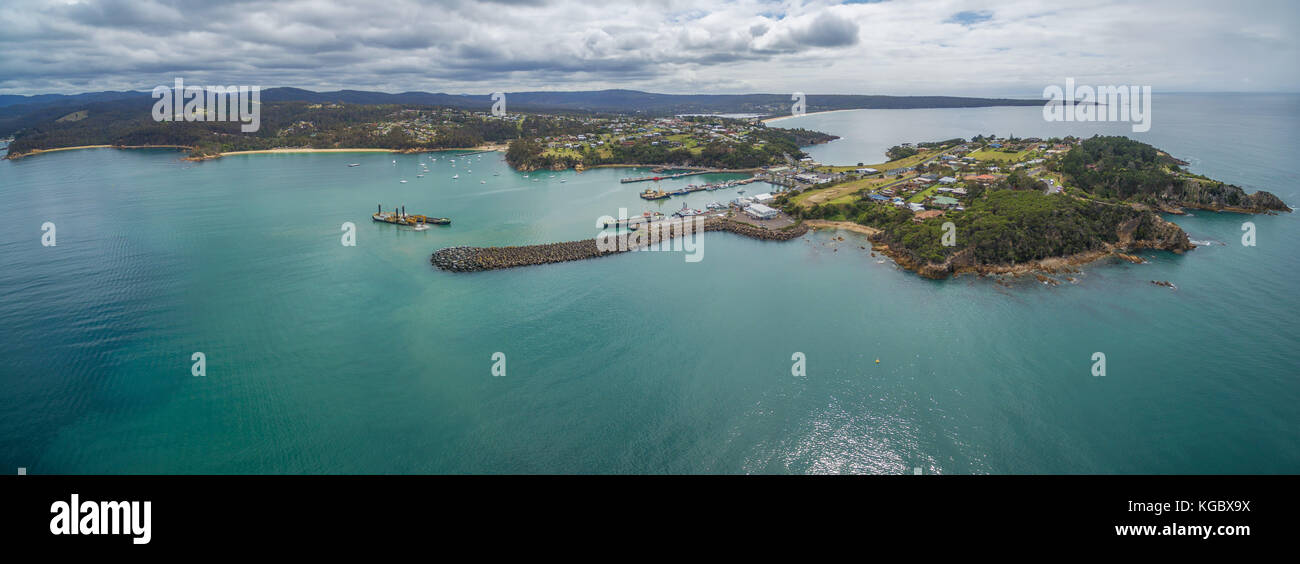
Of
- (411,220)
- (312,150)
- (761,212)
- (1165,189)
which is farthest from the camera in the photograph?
(312,150)

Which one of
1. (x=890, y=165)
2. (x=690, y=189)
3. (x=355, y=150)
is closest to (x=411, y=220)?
(x=690, y=189)

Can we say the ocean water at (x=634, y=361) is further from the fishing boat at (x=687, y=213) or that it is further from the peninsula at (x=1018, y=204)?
the fishing boat at (x=687, y=213)

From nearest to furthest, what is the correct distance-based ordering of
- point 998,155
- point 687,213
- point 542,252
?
point 542,252, point 687,213, point 998,155

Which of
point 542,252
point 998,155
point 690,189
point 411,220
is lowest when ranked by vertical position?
point 542,252

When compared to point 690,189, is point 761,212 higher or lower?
lower

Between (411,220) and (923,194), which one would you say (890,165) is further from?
(411,220)

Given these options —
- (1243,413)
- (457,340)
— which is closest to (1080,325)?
(1243,413)

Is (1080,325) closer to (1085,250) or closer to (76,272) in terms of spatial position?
(1085,250)
